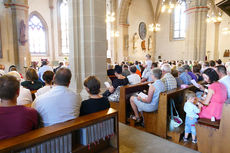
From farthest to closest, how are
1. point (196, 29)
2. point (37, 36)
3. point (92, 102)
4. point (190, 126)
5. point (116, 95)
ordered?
point (37, 36) → point (196, 29) → point (116, 95) → point (190, 126) → point (92, 102)

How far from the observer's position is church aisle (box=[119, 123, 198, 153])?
3145 millimetres

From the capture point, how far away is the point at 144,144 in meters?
3.35

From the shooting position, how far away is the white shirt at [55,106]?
6.84ft

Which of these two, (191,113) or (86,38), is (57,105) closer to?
(191,113)

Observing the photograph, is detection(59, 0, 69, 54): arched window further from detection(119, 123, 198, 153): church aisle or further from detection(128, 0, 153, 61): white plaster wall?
detection(119, 123, 198, 153): church aisle

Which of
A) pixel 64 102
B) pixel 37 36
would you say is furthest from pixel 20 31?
pixel 64 102

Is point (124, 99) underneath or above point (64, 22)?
underneath

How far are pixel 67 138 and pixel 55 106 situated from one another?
0.42 metres

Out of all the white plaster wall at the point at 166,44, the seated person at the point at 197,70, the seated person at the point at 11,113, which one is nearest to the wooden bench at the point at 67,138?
the seated person at the point at 11,113

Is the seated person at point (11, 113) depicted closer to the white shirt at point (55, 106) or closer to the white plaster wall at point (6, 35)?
the white shirt at point (55, 106)

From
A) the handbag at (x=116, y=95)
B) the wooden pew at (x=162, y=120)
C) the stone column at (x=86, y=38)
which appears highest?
the stone column at (x=86, y=38)

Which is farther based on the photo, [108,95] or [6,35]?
[6,35]

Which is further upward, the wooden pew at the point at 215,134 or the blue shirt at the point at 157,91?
the blue shirt at the point at 157,91

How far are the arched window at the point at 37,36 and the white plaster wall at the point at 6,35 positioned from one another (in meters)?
7.43
